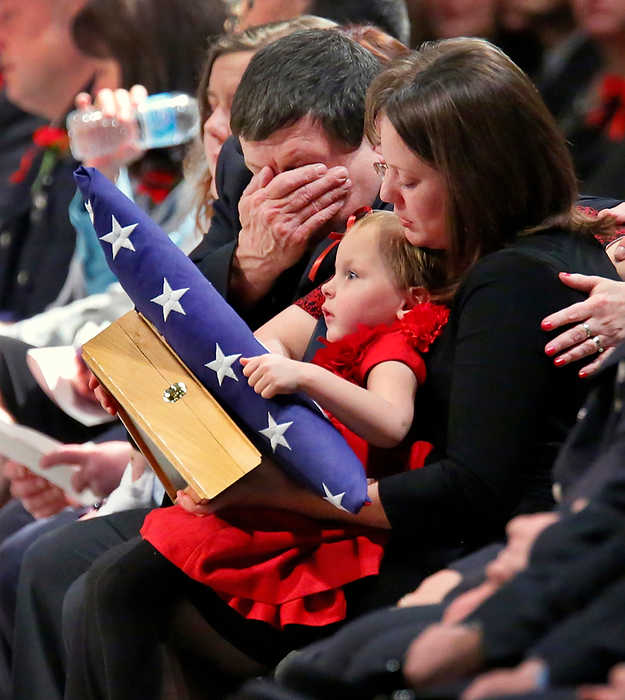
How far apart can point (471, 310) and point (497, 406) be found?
138 mm

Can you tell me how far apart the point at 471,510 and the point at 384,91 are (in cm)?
62

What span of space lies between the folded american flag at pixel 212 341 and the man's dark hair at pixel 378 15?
1.32 m

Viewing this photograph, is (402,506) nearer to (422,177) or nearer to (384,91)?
(422,177)

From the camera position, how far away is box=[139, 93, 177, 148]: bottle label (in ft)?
10.9

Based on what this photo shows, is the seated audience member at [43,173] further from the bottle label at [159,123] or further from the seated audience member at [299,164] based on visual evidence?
the seated audience member at [299,164]

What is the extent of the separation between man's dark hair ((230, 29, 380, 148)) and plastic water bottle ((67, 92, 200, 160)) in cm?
115

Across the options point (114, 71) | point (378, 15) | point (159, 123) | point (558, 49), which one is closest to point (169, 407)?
point (378, 15)

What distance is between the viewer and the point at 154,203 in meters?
3.26

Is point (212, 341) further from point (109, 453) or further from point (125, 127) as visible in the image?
point (125, 127)

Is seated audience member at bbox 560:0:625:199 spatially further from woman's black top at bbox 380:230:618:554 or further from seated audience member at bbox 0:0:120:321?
seated audience member at bbox 0:0:120:321

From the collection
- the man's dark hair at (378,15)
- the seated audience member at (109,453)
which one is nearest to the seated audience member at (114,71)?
the seated audience member at (109,453)

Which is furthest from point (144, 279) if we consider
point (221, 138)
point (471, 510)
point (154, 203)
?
point (154, 203)

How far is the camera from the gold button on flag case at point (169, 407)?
163 cm

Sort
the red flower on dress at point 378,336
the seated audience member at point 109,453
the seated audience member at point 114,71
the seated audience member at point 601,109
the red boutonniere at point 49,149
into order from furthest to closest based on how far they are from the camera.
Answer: the red boutonniere at point 49,149 → the seated audience member at point 601,109 → the seated audience member at point 114,71 → the seated audience member at point 109,453 → the red flower on dress at point 378,336
